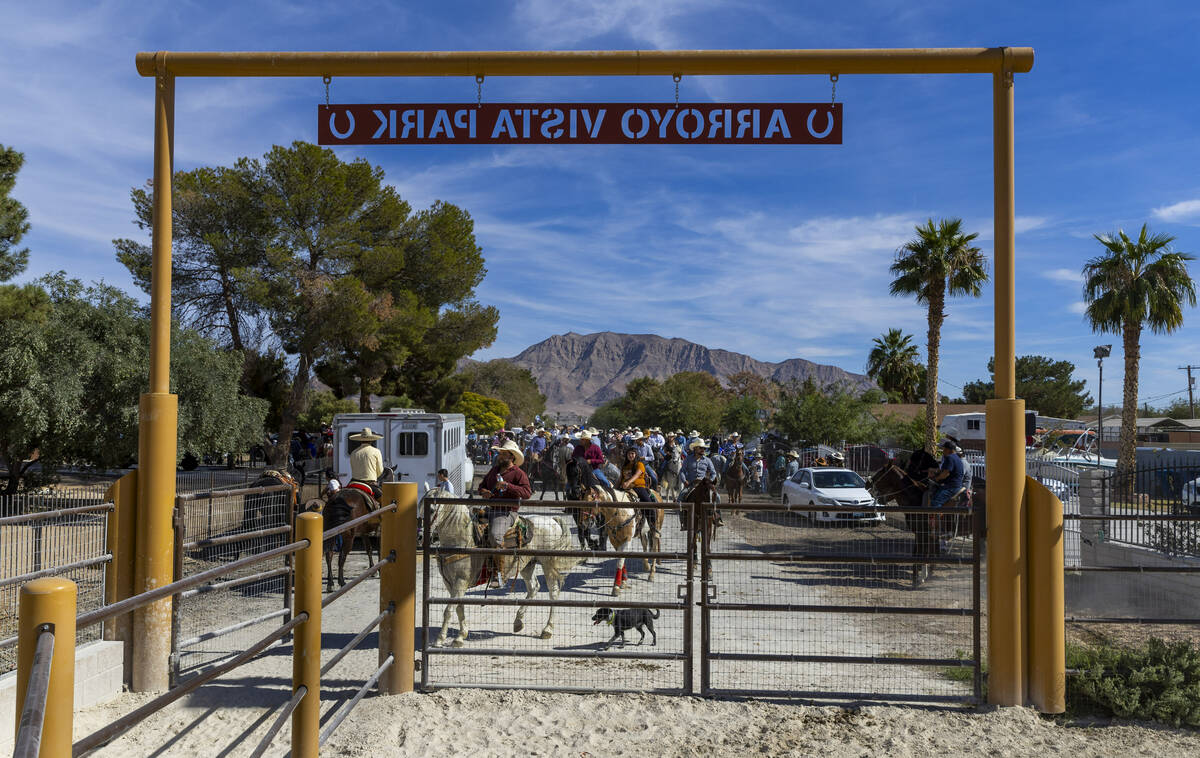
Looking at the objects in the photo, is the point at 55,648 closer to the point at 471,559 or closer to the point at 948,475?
the point at 471,559

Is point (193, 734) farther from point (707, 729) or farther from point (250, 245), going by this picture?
point (250, 245)

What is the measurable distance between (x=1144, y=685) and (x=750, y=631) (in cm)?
356

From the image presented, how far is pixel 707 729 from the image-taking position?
18.9ft

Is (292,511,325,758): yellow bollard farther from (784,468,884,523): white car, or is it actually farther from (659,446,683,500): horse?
(784,468,884,523): white car

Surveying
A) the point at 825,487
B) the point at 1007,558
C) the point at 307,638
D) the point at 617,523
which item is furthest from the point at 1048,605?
the point at 825,487

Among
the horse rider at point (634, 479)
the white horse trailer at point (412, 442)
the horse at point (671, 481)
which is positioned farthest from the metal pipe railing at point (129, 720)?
the horse at point (671, 481)

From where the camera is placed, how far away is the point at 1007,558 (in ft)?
19.6

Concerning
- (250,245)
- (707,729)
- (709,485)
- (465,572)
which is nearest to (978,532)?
(707,729)

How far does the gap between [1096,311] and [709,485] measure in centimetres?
2331

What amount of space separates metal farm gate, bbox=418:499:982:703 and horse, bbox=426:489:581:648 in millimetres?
82

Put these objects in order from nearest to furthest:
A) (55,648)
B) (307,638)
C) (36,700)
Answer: (36,700)
(55,648)
(307,638)

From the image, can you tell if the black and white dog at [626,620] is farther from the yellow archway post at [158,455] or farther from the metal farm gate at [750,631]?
the yellow archway post at [158,455]

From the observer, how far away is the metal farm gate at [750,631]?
630cm

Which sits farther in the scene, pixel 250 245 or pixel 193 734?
pixel 250 245
